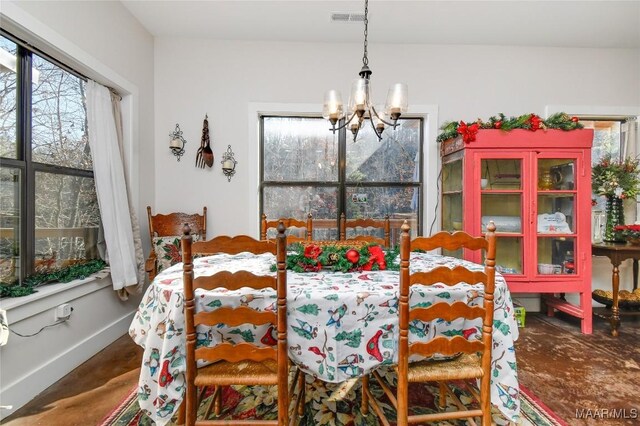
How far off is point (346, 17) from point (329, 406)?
9.52 ft

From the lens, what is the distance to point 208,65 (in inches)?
112

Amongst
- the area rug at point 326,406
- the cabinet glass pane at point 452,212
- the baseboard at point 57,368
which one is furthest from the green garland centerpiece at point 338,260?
the baseboard at point 57,368

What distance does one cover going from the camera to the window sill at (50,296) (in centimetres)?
156

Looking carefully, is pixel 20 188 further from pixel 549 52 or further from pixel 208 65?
pixel 549 52

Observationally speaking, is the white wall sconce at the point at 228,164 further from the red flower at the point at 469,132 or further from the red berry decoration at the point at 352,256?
the red flower at the point at 469,132

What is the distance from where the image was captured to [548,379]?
6.09 ft

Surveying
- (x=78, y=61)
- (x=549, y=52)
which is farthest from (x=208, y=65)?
(x=549, y=52)

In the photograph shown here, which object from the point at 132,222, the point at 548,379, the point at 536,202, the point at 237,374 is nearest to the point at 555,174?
the point at 536,202

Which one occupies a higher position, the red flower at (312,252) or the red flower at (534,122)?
the red flower at (534,122)

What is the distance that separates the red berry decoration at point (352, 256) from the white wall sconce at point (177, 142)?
2.12 metres

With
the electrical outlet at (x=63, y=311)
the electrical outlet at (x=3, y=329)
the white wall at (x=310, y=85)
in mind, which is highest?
the white wall at (x=310, y=85)

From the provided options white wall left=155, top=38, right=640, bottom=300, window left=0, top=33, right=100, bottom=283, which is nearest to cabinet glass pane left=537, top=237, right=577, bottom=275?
white wall left=155, top=38, right=640, bottom=300

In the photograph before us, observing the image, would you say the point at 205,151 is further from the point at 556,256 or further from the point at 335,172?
the point at 556,256

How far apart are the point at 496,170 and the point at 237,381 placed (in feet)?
8.51
